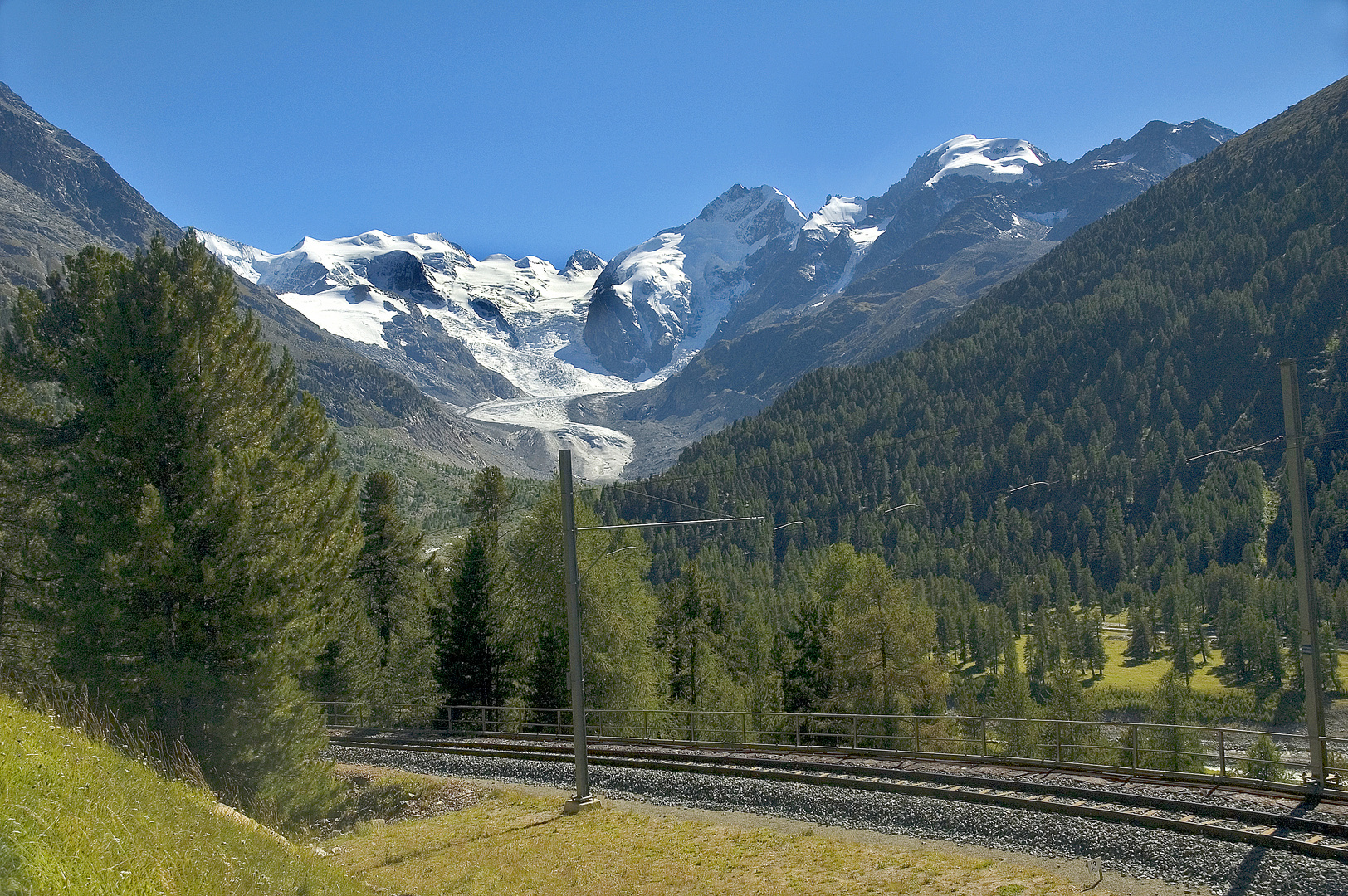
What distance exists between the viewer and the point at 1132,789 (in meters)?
17.9

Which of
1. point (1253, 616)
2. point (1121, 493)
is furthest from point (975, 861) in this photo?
point (1121, 493)

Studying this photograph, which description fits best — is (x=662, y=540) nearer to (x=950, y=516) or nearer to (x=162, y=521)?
(x=950, y=516)

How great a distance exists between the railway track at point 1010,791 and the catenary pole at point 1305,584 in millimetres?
1395

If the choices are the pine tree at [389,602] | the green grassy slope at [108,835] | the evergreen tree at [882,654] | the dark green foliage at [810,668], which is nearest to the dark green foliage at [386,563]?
the pine tree at [389,602]

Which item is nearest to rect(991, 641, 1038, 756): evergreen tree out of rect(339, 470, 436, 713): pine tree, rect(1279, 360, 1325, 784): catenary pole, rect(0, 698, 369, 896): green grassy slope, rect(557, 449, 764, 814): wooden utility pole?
rect(339, 470, 436, 713): pine tree

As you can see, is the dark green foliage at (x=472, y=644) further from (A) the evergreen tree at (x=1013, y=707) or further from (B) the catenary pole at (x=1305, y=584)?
(B) the catenary pole at (x=1305, y=584)

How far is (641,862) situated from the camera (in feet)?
54.6

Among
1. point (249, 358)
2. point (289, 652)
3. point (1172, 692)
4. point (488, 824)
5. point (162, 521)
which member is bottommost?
point (1172, 692)

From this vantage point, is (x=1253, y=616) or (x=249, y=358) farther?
(x=1253, y=616)

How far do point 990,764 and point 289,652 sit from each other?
17.2m

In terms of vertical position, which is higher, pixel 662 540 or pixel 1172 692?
pixel 662 540

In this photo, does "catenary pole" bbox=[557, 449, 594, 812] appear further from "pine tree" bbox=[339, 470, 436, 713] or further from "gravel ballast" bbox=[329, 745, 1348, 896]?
"pine tree" bbox=[339, 470, 436, 713]

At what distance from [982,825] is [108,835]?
15.2m

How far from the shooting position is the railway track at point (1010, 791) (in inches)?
574
